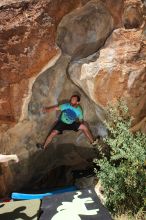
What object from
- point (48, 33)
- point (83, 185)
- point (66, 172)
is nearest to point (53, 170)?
point (66, 172)

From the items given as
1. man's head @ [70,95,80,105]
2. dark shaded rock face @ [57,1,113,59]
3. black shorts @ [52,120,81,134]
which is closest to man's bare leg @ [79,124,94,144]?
black shorts @ [52,120,81,134]

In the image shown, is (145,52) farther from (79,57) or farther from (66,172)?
(66,172)

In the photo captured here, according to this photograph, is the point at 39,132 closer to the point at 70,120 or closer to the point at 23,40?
the point at 70,120

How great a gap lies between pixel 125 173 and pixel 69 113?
234 cm

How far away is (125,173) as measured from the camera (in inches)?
276

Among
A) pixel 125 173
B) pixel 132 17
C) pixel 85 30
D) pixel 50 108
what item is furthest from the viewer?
pixel 50 108

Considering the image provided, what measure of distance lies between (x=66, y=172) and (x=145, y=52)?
4.03 meters

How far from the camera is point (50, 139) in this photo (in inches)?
350

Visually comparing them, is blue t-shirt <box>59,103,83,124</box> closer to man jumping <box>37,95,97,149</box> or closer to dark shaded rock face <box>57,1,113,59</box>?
man jumping <box>37,95,97,149</box>

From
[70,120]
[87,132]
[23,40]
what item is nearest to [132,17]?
[23,40]

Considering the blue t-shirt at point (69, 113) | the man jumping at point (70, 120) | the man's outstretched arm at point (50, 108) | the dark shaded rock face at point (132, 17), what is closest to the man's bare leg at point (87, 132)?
the man jumping at point (70, 120)

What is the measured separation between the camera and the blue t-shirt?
872 centimetres

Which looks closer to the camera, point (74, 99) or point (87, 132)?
point (74, 99)

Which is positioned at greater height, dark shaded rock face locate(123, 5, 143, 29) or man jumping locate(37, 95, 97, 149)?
dark shaded rock face locate(123, 5, 143, 29)
